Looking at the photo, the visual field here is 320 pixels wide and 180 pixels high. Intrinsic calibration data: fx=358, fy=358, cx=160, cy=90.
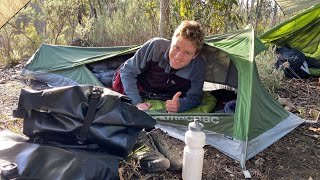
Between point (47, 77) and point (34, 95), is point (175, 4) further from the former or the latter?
point (34, 95)

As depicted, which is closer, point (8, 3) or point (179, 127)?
point (179, 127)

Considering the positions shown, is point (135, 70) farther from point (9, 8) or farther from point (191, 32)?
point (9, 8)

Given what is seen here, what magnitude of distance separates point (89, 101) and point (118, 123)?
0.17 m

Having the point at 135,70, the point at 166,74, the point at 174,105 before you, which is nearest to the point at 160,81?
the point at 166,74

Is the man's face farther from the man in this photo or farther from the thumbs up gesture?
the thumbs up gesture

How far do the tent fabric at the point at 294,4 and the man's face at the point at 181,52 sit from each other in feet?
6.55

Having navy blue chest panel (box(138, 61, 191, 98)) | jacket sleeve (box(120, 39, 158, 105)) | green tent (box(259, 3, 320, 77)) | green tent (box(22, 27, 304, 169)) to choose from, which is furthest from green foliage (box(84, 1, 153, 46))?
jacket sleeve (box(120, 39, 158, 105))

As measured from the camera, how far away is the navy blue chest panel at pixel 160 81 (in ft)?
8.65

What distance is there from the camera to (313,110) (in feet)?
10.3

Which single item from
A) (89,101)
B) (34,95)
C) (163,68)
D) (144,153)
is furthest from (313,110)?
(34,95)

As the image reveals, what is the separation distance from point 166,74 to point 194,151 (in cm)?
108

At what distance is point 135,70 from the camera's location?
8.51 ft

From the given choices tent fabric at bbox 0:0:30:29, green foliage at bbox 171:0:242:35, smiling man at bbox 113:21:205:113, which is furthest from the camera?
green foliage at bbox 171:0:242:35

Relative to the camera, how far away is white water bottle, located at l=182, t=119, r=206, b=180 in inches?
63.5
